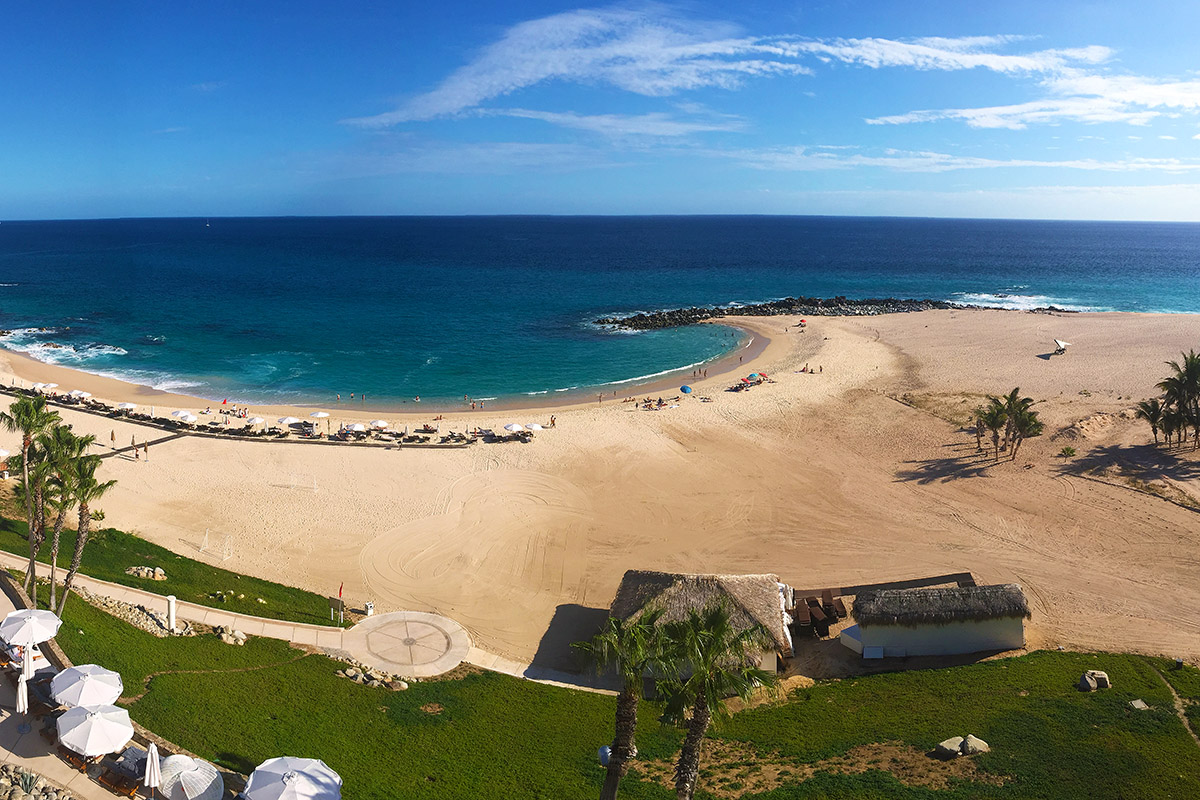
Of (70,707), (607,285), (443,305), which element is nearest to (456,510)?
(70,707)

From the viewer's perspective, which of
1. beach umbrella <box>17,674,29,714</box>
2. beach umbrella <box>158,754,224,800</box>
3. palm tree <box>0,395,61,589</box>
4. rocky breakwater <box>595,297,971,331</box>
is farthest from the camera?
rocky breakwater <box>595,297,971,331</box>

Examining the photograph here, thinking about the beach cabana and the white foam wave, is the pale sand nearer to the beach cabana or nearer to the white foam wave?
the beach cabana

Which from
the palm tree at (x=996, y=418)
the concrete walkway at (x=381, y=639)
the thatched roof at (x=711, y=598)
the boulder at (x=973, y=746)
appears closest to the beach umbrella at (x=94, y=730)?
the concrete walkway at (x=381, y=639)

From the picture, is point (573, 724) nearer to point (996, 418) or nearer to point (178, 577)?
point (178, 577)

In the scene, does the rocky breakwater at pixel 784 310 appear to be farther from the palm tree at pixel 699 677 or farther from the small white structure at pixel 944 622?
the palm tree at pixel 699 677

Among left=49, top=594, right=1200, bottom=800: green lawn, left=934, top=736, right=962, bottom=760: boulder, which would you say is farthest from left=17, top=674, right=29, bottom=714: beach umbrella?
left=934, top=736, right=962, bottom=760: boulder

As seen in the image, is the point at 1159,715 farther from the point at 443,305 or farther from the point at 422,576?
the point at 443,305
